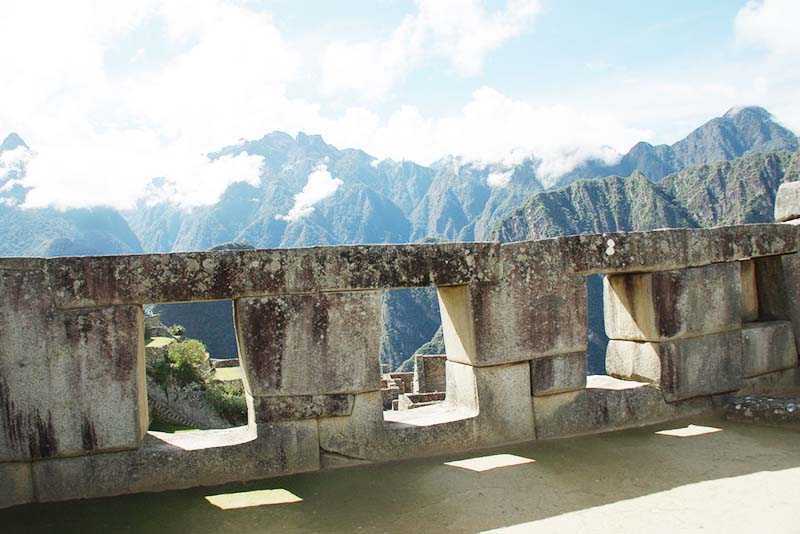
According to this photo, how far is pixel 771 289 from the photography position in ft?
20.2

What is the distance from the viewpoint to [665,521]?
3252 mm

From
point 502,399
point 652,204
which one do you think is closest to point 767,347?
point 502,399

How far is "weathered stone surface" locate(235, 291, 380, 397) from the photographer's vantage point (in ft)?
13.8

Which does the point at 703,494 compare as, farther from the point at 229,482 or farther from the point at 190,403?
the point at 190,403

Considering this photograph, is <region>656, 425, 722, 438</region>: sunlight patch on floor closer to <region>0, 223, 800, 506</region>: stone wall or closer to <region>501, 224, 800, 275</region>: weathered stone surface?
<region>0, 223, 800, 506</region>: stone wall

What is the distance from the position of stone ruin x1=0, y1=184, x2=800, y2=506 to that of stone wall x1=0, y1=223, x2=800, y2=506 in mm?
11

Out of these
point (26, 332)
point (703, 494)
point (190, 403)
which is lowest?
point (190, 403)

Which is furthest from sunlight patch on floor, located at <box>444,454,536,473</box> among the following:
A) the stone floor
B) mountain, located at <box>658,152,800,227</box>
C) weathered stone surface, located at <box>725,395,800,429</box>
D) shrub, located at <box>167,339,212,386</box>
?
mountain, located at <box>658,152,800,227</box>

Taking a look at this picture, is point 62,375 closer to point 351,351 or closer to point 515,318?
point 351,351

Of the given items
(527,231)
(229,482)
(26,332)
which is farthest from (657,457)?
(527,231)

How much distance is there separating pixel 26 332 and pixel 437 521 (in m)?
2.96

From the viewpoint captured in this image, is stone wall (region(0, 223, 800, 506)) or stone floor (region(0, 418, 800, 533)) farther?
stone wall (region(0, 223, 800, 506))

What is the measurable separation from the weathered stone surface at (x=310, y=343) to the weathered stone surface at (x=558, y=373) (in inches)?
55.9

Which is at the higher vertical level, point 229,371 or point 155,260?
point 155,260
